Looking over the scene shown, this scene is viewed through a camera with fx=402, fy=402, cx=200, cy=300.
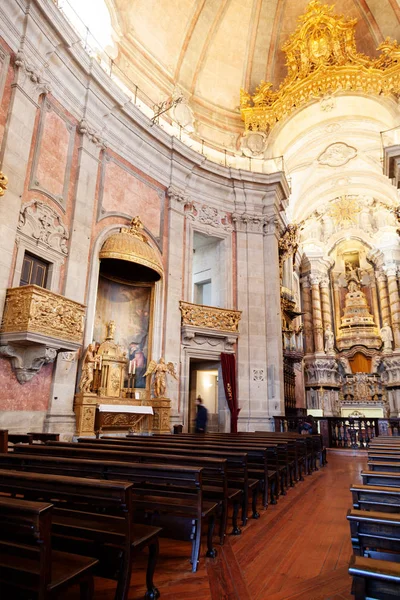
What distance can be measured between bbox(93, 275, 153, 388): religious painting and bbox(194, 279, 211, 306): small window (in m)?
3.50

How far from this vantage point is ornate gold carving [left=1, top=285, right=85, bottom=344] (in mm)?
6434

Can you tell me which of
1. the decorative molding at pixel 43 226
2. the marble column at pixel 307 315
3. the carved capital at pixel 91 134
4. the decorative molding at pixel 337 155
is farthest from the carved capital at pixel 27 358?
the marble column at pixel 307 315

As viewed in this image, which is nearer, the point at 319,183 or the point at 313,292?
the point at 319,183

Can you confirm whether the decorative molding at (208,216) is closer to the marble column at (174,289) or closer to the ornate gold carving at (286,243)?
the marble column at (174,289)

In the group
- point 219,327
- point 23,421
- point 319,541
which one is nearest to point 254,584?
point 319,541

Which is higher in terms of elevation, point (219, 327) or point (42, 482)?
point (219, 327)

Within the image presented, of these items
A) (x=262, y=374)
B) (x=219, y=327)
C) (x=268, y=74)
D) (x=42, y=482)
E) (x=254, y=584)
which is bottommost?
(x=254, y=584)

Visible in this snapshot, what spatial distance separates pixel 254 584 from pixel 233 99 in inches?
627

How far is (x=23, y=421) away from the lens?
689 centimetres

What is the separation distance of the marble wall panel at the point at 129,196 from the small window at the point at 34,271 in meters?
2.32

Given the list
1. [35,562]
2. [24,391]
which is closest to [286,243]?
[24,391]

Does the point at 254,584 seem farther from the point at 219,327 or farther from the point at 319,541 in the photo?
the point at 219,327

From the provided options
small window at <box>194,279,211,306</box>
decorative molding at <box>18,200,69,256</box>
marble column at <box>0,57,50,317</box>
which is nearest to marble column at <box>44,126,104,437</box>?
decorative molding at <box>18,200,69,256</box>

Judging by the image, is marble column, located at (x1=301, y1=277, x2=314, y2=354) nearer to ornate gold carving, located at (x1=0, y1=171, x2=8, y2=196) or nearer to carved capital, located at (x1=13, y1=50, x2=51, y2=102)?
carved capital, located at (x1=13, y1=50, x2=51, y2=102)
